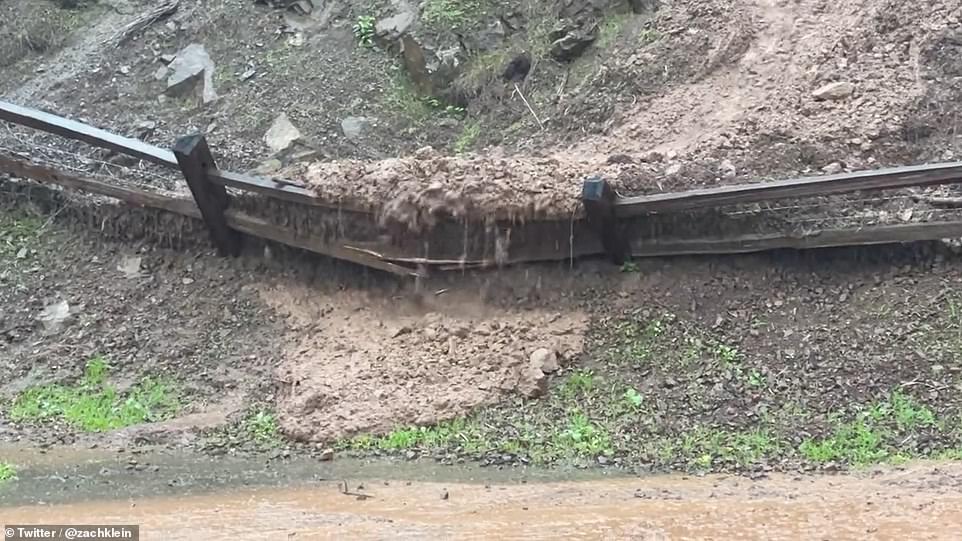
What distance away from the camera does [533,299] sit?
7.26 m

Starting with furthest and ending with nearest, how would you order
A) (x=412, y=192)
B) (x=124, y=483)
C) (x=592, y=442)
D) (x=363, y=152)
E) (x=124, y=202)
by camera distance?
(x=363, y=152) < (x=124, y=202) < (x=412, y=192) < (x=592, y=442) < (x=124, y=483)

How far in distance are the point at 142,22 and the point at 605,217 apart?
6062 mm

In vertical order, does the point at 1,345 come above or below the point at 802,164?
below

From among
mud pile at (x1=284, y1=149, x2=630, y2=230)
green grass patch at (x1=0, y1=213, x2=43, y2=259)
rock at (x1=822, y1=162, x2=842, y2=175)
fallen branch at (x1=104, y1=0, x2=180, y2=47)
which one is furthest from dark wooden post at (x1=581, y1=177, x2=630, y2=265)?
fallen branch at (x1=104, y1=0, x2=180, y2=47)

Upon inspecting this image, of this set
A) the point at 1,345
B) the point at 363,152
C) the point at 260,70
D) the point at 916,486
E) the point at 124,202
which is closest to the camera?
the point at 916,486

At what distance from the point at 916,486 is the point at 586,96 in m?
4.87

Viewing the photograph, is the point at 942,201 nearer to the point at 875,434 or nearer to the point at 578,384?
the point at 875,434

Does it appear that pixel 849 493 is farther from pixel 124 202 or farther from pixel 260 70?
pixel 260 70

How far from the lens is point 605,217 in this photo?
22.6 feet

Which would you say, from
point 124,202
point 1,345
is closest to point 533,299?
point 124,202

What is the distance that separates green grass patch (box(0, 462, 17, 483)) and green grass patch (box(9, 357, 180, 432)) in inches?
39.3

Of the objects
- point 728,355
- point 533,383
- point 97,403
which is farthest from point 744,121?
point 97,403

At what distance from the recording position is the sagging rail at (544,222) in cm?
639

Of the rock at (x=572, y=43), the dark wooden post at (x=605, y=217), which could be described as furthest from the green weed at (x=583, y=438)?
the rock at (x=572, y=43)
